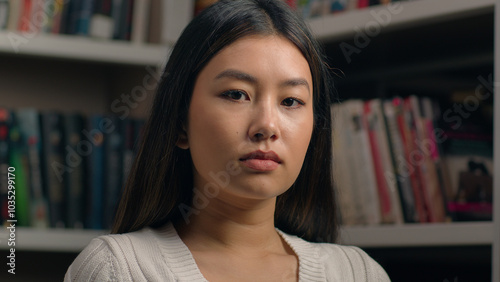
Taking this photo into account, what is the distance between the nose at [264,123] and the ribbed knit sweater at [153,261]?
0.68ft

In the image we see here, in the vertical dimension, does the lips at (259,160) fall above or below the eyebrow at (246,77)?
below

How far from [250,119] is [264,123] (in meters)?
0.02

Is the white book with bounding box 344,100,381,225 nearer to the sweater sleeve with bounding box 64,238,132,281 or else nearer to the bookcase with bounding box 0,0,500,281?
the bookcase with bounding box 0,0,500,281

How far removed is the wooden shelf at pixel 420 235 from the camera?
120 centimetres

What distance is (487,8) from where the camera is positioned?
1218mm

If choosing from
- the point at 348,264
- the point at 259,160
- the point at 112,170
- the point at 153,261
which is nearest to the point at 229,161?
the point at 259,160

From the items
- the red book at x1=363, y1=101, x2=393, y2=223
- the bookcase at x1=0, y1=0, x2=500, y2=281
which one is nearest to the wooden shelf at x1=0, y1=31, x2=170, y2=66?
the bookcase at x1=0, y1=0, x2=500, y2=281

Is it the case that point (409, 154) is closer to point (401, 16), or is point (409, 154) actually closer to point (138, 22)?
point (401, 16)

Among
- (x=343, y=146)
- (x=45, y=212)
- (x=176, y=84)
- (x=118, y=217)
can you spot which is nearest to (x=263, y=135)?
(x=176, y=84)

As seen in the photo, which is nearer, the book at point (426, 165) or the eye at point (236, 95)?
the eye at point (236, 95)

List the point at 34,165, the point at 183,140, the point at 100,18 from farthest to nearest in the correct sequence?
the point at 100,18
the point at 34,165
the point at 183,140

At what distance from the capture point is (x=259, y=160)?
2.98ft

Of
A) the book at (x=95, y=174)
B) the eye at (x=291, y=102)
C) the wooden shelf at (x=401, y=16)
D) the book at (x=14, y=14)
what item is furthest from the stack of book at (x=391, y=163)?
the book at (x=14, y=14)

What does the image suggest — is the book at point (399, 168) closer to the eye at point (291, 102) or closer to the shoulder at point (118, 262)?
the eye at point (291, 102)
